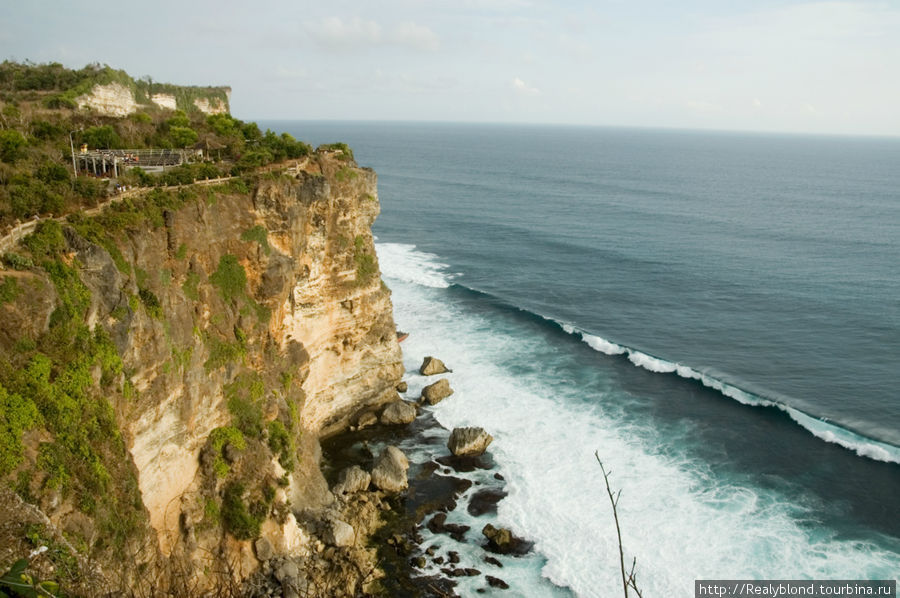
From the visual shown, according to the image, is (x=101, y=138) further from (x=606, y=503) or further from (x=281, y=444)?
(x=606, y=503)

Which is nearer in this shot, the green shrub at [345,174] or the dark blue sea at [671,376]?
the dark blue sea at [671,376]

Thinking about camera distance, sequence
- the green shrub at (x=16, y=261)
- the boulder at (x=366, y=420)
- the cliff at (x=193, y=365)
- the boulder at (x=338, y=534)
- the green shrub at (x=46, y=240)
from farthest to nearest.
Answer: the boulder at (x=366, y=420) < the boulder at (x=338, y=534) < the green shrub at (x=46, y=240) < the green shrub at (x=16, y=261) < the cliff at (x=193, y=365)

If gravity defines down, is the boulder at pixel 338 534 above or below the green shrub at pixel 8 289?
below

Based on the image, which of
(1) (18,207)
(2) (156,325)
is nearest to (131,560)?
(2) (156,325)

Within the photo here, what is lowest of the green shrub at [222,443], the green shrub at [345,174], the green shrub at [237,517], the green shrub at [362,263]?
the green shrub at [237,517]

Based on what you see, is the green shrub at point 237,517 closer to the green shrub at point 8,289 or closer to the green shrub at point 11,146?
the green shrub at point 8,289

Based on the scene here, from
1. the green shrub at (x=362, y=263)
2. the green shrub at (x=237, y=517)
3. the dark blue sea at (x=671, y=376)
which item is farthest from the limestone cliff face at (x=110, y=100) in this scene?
the green shrub at (x=237, y=517)

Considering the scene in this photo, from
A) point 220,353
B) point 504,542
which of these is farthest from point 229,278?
point 504,542
